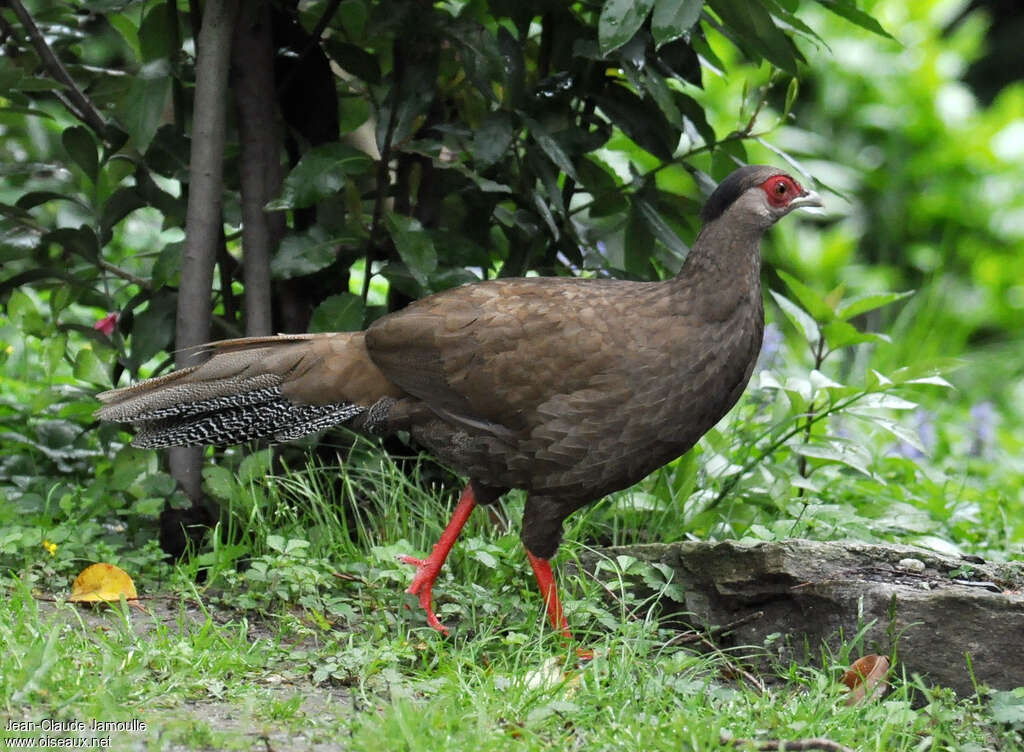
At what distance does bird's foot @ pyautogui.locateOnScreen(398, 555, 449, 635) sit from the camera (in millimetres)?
3695

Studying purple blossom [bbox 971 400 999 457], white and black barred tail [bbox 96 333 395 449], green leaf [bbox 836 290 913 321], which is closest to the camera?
white and black barred tail [bbox 96 333 395 449]

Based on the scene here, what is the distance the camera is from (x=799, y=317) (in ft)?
15.7

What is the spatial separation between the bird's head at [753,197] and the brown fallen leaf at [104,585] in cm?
205

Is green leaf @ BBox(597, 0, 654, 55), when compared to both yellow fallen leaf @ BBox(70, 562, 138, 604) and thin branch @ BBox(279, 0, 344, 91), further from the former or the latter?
yellow fallen leaf @ BBox(70, 562, 138, 604)

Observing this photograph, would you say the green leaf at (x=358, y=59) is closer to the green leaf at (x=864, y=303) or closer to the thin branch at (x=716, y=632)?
the green leaf at (x=864, y=303)

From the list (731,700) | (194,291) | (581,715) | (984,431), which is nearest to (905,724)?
(731,700)

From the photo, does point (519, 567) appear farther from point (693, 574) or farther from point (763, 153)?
point (763, 153)

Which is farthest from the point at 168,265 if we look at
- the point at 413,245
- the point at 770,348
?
the point at 770,348

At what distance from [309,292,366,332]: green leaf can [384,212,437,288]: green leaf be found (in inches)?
10.2

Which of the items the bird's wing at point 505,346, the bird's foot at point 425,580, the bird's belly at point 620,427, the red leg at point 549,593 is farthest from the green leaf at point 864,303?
the bird's foot at point 425,580

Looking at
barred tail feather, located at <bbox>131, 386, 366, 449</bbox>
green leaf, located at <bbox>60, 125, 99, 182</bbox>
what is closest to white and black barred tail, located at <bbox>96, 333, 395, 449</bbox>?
barred tail feather, located at <bbox>131, 386, 366, 449</bbox>

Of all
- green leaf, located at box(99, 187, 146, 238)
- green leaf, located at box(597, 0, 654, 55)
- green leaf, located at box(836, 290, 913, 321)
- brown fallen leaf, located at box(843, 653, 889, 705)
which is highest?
green leaf, located at box(597, 0, 654, 55)

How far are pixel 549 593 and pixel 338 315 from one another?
1244 mm

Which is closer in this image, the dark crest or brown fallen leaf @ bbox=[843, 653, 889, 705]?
brown fallen leaf @ bbox=[843, 653, 889, 705]
